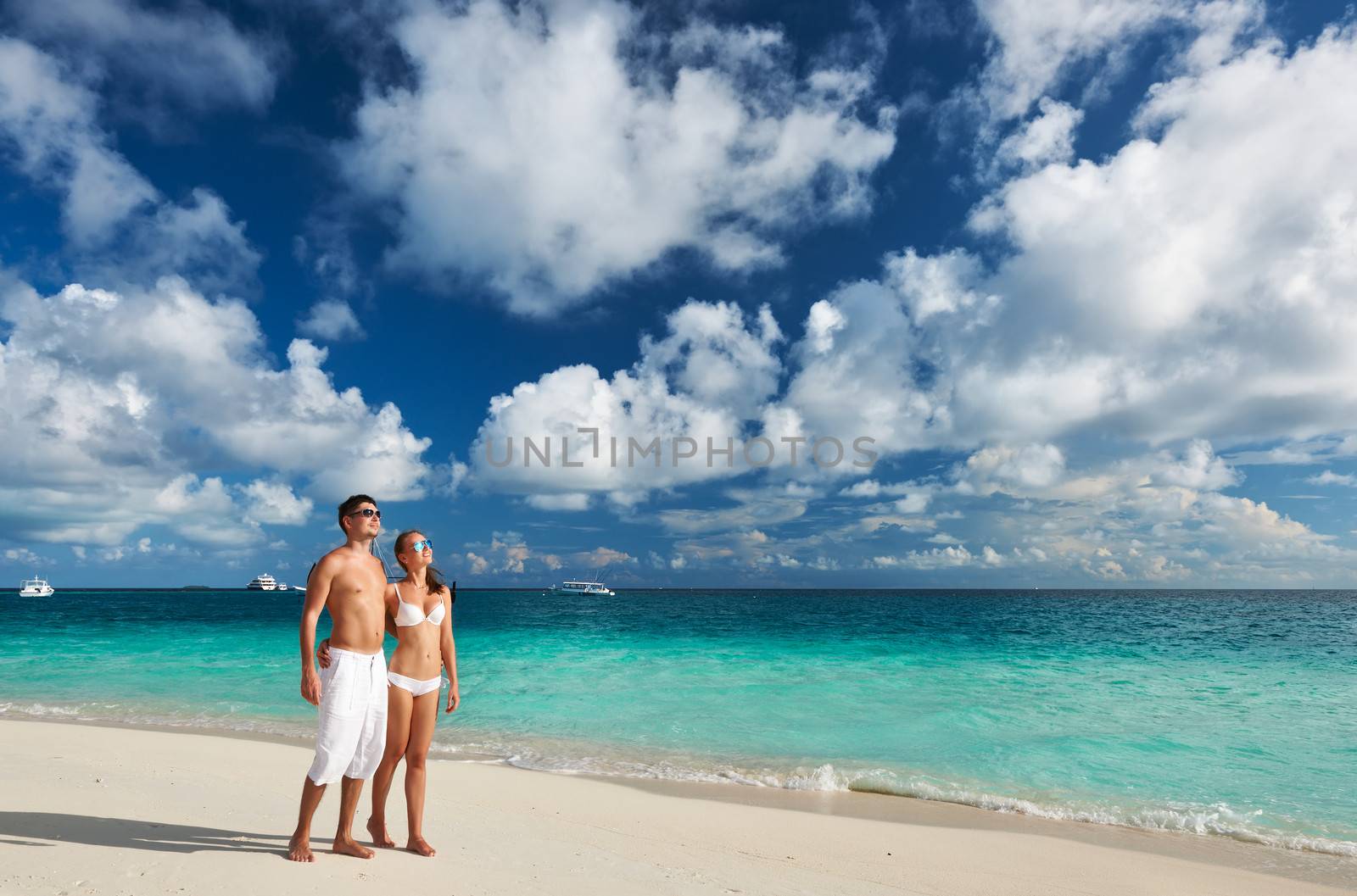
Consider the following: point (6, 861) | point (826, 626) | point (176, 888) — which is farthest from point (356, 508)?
point (826, 626)

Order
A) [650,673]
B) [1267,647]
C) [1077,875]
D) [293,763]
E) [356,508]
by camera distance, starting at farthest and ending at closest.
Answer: [1267,647] < [650,673] < [293,763] < [1077,875] < [356,508]

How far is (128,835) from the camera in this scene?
4.80 metres

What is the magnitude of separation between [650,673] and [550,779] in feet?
38.8

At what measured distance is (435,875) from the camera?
14.3 feet

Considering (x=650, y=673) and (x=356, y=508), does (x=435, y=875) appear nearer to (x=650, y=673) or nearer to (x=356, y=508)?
(x=356, y=508)

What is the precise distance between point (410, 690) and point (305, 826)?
0.95 metres

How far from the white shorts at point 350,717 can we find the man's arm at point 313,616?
106 millimetres

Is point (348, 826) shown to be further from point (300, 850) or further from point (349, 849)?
point (300, 850)

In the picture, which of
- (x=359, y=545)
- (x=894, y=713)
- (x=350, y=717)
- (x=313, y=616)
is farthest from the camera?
(x=894, y=713)

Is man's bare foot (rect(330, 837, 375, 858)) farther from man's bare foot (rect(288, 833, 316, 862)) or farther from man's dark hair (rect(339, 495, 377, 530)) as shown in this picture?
man's dark hair (rect(339, 495, 377, 530))

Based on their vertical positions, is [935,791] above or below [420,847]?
below

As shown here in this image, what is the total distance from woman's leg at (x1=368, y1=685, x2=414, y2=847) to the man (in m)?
0.19

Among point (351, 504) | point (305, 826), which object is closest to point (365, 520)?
point (351, 504)

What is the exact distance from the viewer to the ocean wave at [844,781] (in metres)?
7.38
